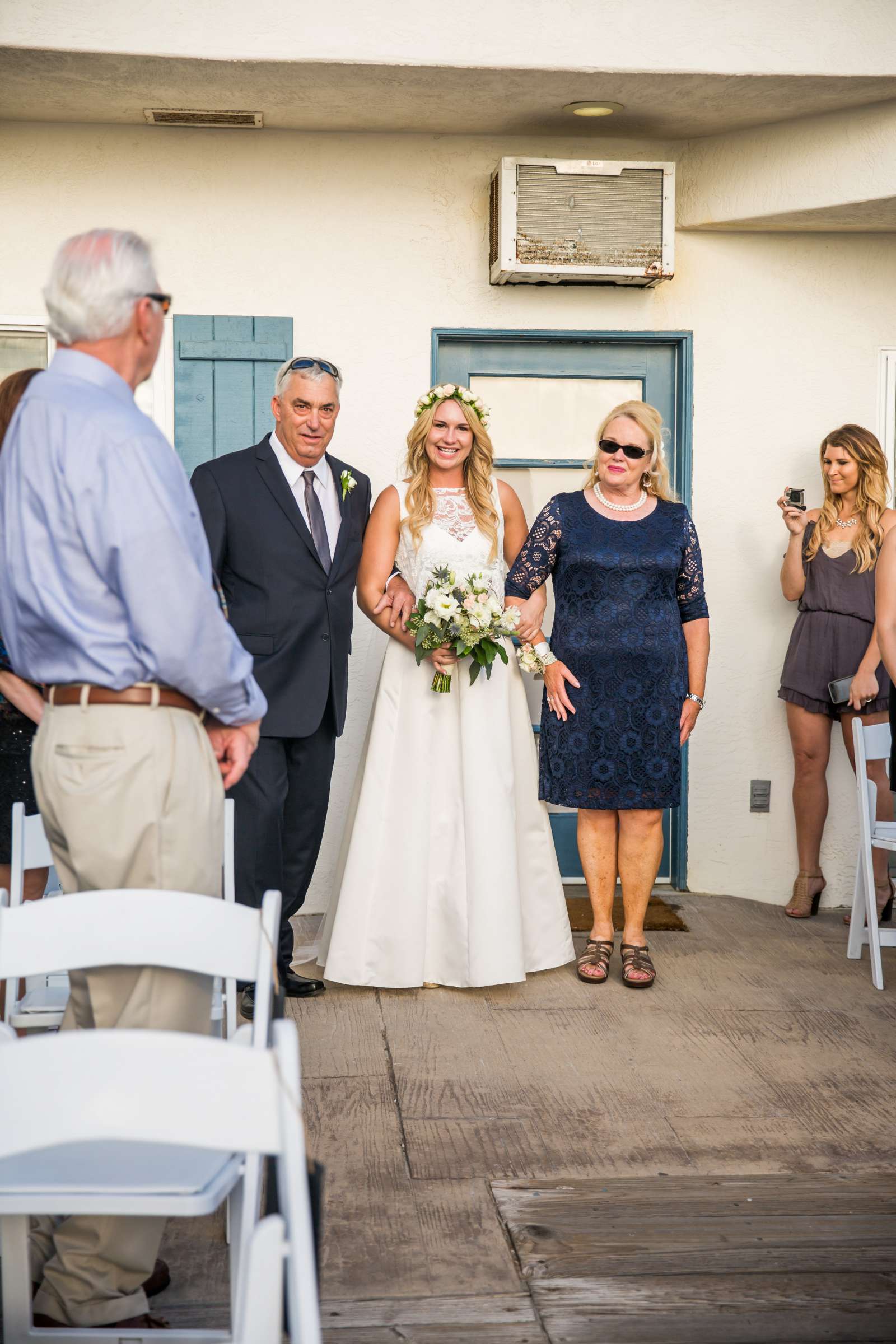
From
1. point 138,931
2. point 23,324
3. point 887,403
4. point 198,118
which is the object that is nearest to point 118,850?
point 138,931

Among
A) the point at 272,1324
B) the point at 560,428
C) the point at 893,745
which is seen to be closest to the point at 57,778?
the point at 272,1324

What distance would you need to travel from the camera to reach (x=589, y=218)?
5309mm

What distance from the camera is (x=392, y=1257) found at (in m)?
2.67

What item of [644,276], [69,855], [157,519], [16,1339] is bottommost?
[16,1339]

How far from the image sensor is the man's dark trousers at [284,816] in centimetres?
425

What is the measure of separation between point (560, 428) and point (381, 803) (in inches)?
83.0

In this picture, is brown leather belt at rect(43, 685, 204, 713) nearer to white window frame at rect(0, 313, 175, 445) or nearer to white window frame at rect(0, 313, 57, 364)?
white window frame at rect(0, 313, 175, 445)

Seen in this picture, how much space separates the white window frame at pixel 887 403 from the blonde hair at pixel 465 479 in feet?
7.09

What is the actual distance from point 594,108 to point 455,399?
4.86 ft

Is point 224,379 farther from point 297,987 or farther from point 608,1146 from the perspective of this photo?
point 608,1146

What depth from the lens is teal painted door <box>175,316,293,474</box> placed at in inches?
213

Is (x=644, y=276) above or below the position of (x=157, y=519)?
above

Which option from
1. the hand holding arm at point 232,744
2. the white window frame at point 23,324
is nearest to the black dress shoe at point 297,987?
the hand holding arm at point 232,744

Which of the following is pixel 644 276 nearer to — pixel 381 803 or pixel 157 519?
pixel 381 803
